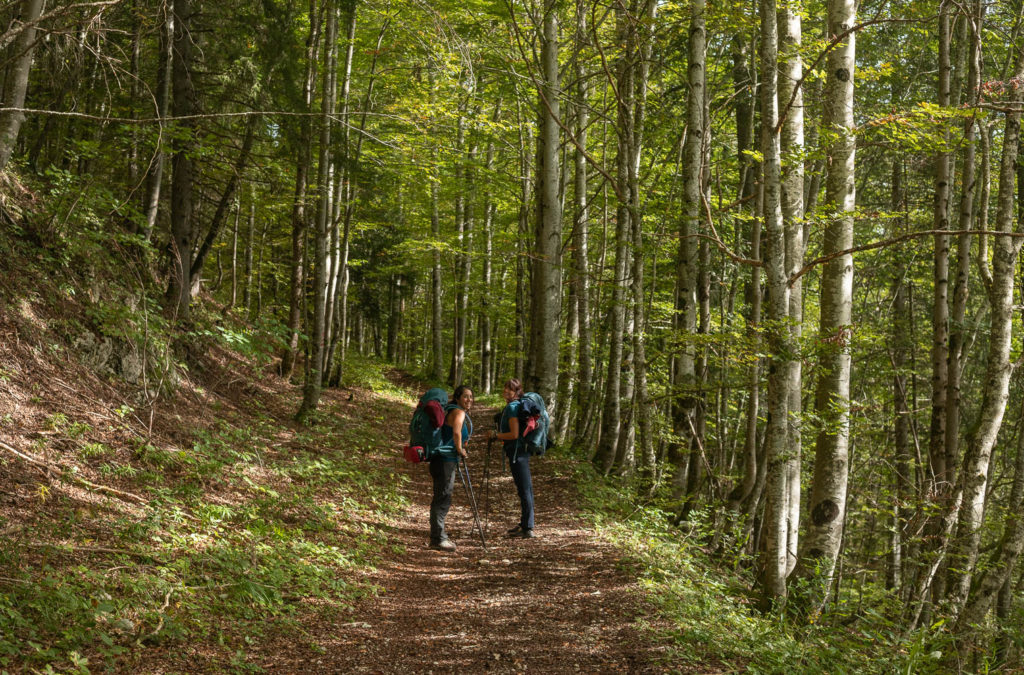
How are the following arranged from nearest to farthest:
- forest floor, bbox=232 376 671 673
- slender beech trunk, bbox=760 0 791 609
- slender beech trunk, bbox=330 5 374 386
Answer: forest floor, bbox=232 376 671 673
slender beech trunk, bbox=760 0 791 609
slender beech trunk, bbox=330 5 374 386

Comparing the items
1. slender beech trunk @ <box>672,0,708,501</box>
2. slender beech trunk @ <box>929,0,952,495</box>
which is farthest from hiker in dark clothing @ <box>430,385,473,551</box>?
slender beech trunk @ <box>929,0,952,495</box>

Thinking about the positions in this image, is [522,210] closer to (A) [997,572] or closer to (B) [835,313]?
(B) [835,313]

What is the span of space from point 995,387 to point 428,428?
6620mm

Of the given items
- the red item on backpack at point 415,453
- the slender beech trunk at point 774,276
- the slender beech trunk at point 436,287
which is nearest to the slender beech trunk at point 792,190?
the slender beech trunk at point 774,276

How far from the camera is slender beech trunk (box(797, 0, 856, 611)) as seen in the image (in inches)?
266

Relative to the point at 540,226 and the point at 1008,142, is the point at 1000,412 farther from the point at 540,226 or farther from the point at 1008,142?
the point at 540,226

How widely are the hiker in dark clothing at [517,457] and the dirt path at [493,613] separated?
197 mm

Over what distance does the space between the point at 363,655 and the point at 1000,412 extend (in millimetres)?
7467

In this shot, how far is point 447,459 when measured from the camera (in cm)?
737

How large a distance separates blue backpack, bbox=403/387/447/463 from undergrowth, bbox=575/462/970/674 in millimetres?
2498

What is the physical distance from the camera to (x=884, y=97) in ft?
42.2

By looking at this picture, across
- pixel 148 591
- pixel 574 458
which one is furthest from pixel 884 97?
pixel 148 591

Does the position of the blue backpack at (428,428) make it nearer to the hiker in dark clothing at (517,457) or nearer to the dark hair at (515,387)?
the hiker in dark clothing at (517,457)

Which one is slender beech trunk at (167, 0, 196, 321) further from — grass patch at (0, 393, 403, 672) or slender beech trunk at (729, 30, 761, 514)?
slender beech trunk at (729, 30, 761, 514)
